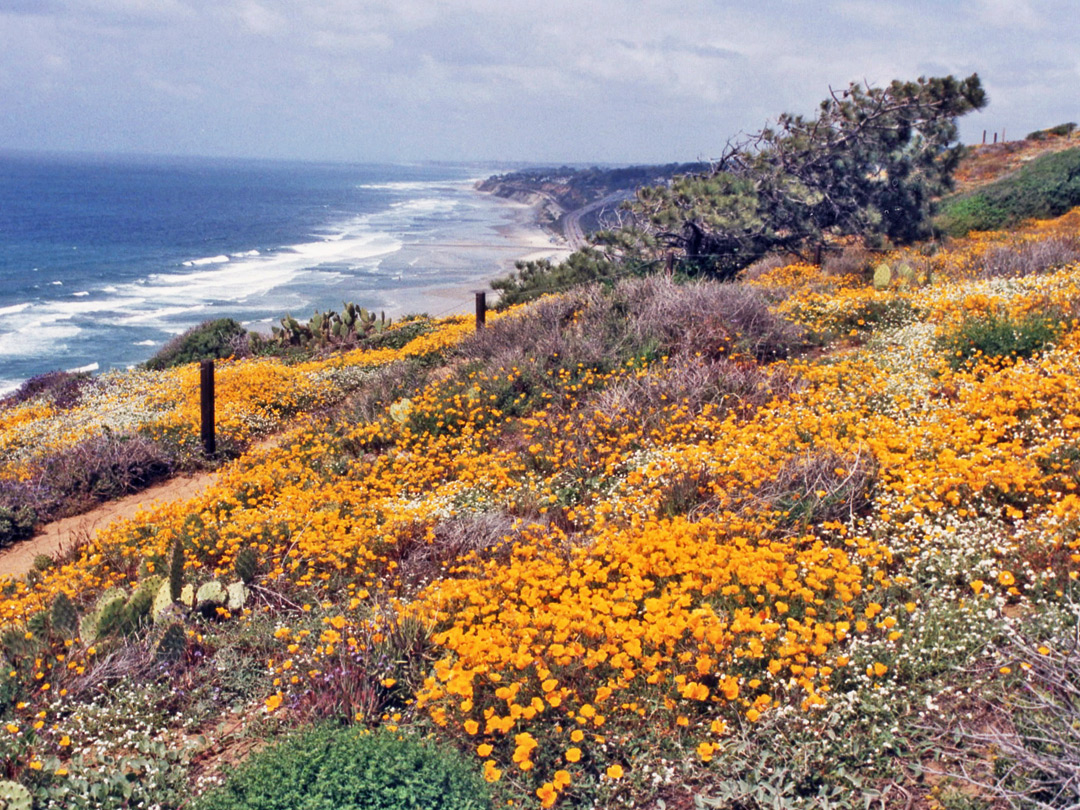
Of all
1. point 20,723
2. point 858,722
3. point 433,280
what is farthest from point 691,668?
point 433,280

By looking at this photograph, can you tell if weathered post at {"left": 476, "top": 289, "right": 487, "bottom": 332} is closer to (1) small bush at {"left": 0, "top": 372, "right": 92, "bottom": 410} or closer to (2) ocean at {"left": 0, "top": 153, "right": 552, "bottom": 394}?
(1) small bush at {"left": 0, "top": 372, "right": 92, "bottom": 410}

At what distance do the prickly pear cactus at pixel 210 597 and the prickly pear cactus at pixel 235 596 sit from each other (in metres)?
0.04

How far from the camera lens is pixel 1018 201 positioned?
27.7 meters

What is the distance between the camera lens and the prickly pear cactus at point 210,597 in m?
5.21

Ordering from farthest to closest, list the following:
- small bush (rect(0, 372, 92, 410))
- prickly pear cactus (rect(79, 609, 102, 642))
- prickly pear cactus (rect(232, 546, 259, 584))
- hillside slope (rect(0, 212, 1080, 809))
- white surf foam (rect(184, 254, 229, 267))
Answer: white surf foam (rect(184, 254, 229, 267)), small bush (rect(0, 372, 92, 410)), prickly pear cactus (rect(232, 546, 259, 584)), prickly pear cactus (rect(79, 609, 102, 642)), hillside slope (rect(0, 212, 1080, 809))

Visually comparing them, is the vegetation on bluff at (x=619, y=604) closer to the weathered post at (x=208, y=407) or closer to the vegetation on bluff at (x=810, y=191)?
the weathered post at (x=208, y=407)

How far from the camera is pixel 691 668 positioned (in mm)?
3885

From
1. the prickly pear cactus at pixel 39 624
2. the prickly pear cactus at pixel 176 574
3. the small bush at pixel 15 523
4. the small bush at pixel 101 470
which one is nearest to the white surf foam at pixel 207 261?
the small bush at pixel 101 470

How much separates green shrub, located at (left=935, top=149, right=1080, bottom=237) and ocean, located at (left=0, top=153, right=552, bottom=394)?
18.9 meters

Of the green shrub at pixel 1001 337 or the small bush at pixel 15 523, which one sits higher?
the green shrub at pixel 1001 337

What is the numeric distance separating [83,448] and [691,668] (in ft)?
29.5

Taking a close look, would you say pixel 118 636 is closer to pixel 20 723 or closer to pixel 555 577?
pixel 20 723

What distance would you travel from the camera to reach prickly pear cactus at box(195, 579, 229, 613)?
5.21 m

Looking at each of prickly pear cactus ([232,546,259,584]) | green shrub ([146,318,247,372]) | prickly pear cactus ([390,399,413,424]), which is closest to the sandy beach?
green shrub ([146,318,247,372])
